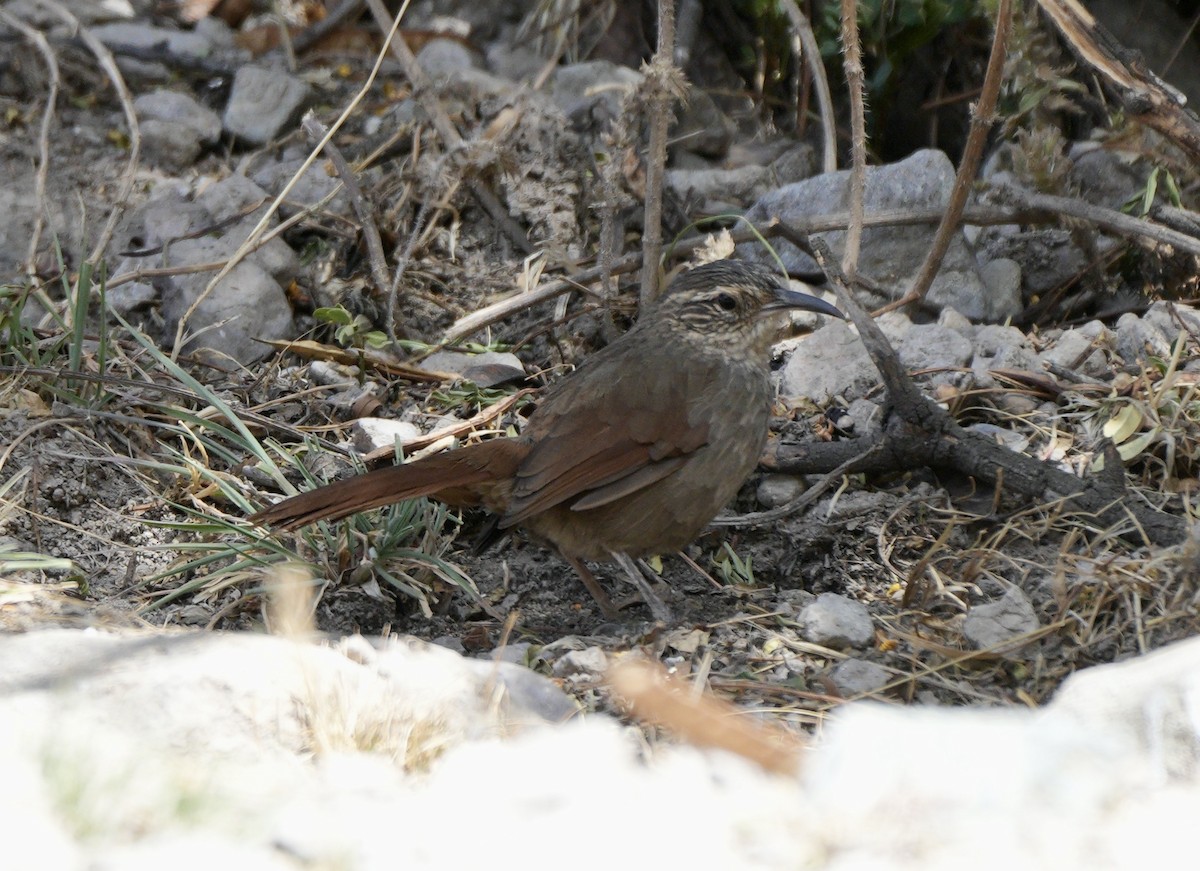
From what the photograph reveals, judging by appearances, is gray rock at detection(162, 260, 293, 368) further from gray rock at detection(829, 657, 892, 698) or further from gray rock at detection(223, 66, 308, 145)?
gray rock at detection(829, 657, 892, 698)

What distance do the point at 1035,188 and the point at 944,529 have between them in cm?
182

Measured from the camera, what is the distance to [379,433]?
4504 millimetres

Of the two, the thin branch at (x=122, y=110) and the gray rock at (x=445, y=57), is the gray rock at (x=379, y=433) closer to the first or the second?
the thin branch at (x=122, y=110)

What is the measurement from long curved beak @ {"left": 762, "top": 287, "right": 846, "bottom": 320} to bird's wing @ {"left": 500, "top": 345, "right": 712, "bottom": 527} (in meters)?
0.38

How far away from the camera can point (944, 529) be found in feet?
13.3

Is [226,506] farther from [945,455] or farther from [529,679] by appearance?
[945,455]

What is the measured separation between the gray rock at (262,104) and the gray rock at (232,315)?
1.28 meters

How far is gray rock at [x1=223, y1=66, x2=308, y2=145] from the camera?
611 centimetres

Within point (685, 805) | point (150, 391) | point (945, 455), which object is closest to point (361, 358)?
point (150, 391)

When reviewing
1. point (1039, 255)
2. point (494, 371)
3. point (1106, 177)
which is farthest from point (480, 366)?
point (1106, 177)

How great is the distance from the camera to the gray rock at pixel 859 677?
10.3ft

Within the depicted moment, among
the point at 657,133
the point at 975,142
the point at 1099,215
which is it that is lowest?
the point at 1099,215

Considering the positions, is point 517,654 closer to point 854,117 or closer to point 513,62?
point 854,117

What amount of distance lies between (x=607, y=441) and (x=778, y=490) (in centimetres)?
74
